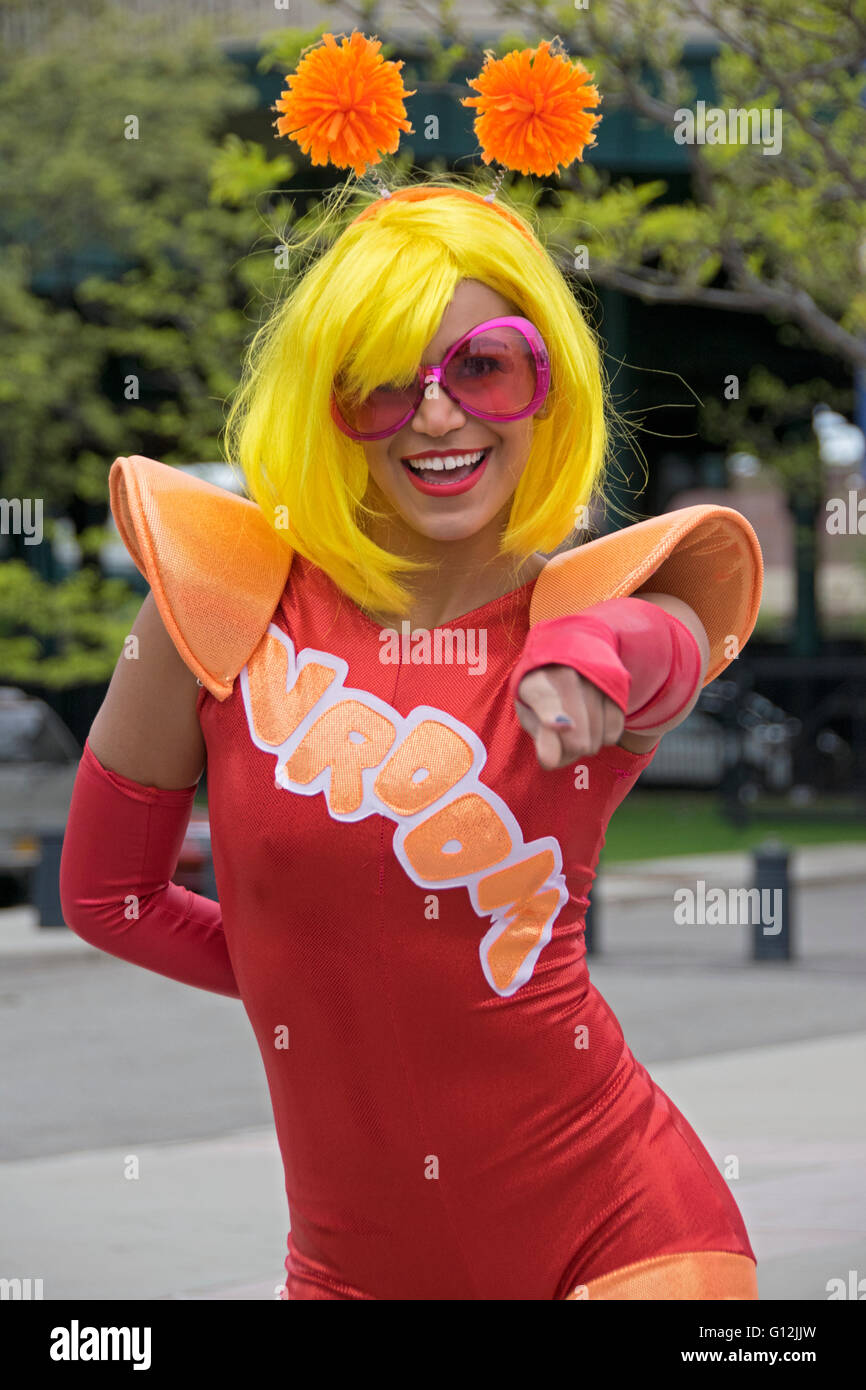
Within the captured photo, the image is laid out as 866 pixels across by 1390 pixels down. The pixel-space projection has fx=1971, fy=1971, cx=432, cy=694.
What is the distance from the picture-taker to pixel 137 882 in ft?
8.00

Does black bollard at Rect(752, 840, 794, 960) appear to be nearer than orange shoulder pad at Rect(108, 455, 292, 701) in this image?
No

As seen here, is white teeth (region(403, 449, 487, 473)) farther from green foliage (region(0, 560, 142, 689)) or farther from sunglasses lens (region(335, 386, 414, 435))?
green foliage (region(0, 560, 142, 689))

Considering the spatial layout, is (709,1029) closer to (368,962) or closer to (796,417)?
(368,962)

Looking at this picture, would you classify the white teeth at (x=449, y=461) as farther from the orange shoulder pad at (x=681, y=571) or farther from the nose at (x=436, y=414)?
the orange shoulder pad at (x=681, y=571)

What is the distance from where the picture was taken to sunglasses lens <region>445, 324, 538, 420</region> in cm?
226

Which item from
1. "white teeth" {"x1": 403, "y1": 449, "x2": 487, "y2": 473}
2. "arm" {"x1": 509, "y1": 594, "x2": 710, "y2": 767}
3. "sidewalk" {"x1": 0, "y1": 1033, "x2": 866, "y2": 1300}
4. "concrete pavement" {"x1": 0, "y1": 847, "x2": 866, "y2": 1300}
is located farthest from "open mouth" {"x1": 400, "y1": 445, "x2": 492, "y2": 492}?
"sidewalk" {"x1": 0, "y1": 1033, "x2": 866, "y2": 1300}

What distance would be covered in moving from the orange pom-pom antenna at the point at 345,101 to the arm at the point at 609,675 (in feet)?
2.23

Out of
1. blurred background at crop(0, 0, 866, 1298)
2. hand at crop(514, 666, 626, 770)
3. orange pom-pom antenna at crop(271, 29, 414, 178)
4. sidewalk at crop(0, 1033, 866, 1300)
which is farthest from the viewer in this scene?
blurred background at crop(0, 0, 866, 1298)

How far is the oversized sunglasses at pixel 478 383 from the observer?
226 cm

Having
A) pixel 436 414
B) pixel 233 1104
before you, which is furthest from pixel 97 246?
pixel 436 414

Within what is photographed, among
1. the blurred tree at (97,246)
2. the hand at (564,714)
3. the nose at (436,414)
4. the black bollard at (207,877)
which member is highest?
the blurred tree at (97,246)

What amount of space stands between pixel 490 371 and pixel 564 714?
656 millimetres

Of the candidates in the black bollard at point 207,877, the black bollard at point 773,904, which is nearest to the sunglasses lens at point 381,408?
the black bollard at point 207,877
